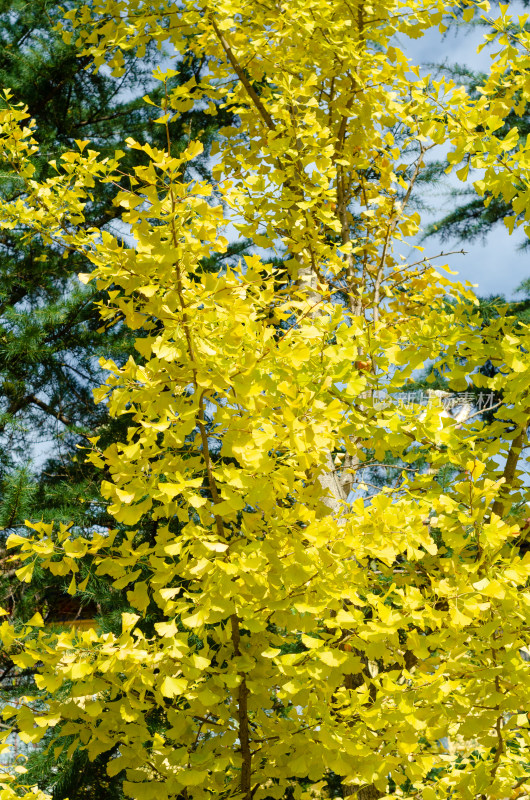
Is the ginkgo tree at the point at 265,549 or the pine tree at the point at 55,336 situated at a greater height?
the pine tree at the point at 55,336

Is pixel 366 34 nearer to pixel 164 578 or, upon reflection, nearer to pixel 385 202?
pixel 385 202

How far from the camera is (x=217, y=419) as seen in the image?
1.29m

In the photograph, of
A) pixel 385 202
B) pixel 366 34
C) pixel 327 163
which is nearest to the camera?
pixel 327 163

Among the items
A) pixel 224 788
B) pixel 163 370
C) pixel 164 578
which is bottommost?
pixel 224 788

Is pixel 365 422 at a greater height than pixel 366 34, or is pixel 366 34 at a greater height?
pixel 366 34

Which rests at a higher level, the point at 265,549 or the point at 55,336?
the point at 55,336

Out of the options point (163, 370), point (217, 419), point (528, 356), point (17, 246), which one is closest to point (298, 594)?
point (217, 419)

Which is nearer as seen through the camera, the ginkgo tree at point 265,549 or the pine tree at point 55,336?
the ginkgo tree at point 265,549

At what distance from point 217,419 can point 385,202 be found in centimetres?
161

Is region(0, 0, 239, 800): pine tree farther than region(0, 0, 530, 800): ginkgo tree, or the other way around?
region(0, 0, 239, 800): pine tree

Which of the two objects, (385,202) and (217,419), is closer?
(217,419)

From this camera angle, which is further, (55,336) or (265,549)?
(55,336)

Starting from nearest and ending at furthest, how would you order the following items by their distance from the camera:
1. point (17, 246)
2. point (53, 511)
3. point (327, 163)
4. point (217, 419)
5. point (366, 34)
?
point (217, 419) → point (327, 163) → point (366, 34) → point (53, 511) → point (17, 246)

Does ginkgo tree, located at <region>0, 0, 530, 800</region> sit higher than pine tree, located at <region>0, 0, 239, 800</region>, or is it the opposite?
pine tree, located at <region>0, 0, 239, 800</region>
